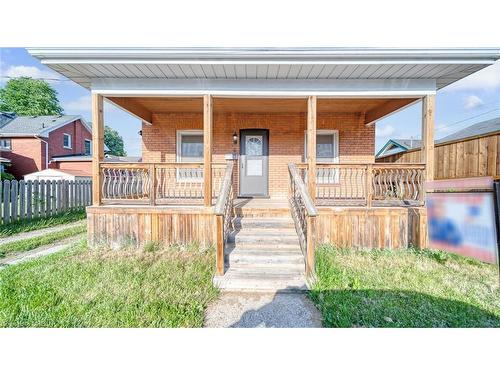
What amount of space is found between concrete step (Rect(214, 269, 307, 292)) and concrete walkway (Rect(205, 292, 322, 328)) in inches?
3.4

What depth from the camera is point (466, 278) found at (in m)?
3.70

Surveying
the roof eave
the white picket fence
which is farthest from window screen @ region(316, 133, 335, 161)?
the white picket fence

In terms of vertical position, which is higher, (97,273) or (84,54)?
(84,54)

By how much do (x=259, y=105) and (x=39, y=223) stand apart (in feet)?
23.1

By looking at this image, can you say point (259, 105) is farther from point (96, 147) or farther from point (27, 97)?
point (27, 97)

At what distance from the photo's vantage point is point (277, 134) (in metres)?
7.28

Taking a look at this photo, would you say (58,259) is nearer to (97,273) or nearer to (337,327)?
(97,273)

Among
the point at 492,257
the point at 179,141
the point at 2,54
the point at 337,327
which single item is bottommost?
the point at 337,327

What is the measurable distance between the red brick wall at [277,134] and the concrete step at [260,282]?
150 inches

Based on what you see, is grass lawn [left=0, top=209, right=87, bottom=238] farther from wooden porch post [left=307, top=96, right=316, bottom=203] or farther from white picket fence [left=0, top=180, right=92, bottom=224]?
wooden porch post [left=307, top=96, right=316, bottom=203]

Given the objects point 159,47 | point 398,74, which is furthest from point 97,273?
point 398,74

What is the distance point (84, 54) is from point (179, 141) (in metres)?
3.37

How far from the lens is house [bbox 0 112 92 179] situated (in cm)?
1515

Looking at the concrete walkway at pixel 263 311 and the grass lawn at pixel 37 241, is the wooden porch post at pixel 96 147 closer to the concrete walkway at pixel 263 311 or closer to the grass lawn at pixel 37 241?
the grass lawn at pixel 37 241
